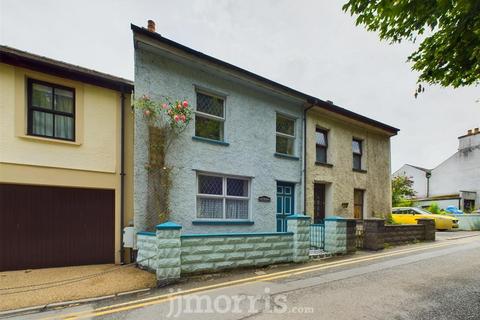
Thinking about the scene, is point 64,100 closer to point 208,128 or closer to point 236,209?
point 208,128

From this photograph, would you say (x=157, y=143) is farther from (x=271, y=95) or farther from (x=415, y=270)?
(x=415, y=270)

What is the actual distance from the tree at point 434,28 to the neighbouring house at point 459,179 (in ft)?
89.3

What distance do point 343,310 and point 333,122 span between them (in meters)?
10.7

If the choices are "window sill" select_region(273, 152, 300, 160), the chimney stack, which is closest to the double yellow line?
"window sill" select_region(273, 152, 300, 160)

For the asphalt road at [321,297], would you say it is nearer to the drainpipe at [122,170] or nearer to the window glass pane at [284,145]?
the drainpipe at [122,170]

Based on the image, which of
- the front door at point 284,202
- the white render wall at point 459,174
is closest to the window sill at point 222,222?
the front door at point 284,202

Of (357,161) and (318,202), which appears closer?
(318,202)

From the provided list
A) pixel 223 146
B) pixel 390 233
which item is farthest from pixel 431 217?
pixel 223 146

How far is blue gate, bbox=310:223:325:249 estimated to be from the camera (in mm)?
9883

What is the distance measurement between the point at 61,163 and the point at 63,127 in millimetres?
1128

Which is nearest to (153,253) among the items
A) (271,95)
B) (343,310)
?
(343,310)

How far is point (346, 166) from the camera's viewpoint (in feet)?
46.5

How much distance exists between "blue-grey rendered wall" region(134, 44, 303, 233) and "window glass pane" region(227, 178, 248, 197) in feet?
0.98

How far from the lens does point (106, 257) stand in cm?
856
